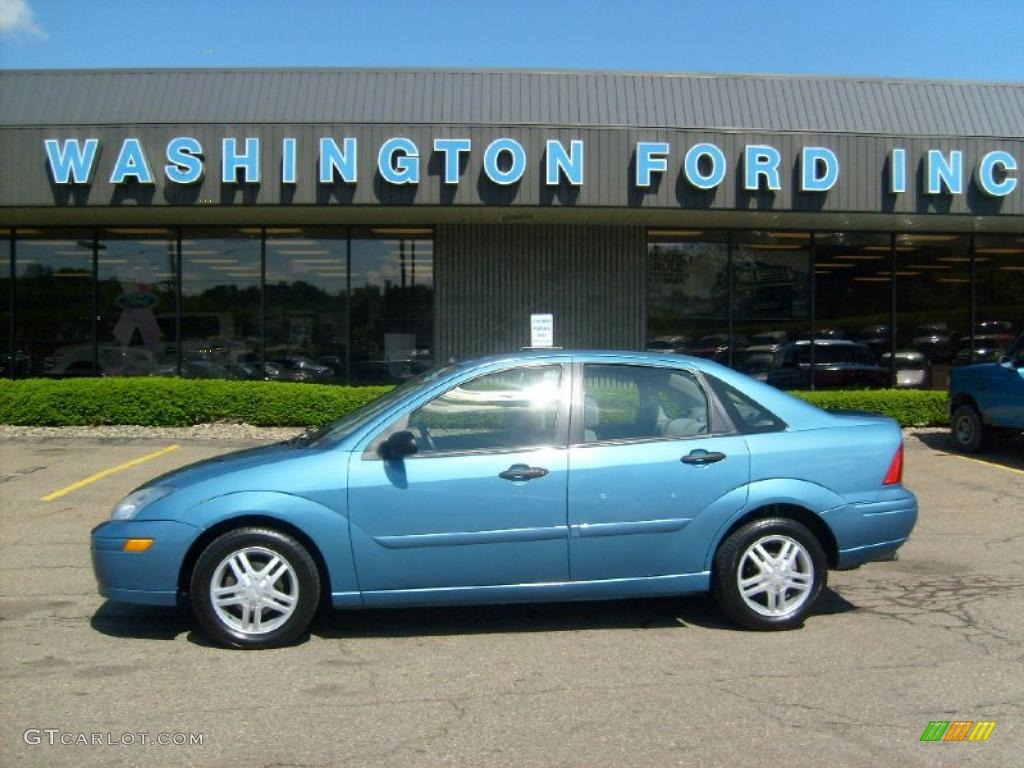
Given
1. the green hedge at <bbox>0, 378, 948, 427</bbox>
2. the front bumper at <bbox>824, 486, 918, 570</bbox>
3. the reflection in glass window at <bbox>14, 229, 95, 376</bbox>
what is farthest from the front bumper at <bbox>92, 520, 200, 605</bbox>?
the reflection in glass window at <bbox>14, 229, 95, 376</bbox>

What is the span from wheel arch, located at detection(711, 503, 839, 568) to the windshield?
6.21 ft

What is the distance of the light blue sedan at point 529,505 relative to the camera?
5.27 m

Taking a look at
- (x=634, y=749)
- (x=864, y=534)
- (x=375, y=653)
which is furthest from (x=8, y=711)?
(x=864, y=534)

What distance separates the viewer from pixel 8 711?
14.8 ft

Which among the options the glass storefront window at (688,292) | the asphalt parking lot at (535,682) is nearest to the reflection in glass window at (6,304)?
the glass storefront window at (688,292)

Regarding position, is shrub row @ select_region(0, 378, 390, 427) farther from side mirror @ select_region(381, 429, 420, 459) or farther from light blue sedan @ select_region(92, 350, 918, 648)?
side mirror @ select_region(381, 429, 420, 459)

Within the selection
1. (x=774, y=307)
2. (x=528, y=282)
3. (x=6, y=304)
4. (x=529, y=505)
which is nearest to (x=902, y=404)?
(x=774, y=307)

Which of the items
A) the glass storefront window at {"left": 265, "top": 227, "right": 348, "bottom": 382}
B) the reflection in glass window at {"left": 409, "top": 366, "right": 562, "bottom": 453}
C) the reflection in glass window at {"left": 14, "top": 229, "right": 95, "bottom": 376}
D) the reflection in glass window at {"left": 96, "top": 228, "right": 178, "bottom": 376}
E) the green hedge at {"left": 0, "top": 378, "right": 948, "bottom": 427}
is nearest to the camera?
the reflection in glass window at {"left": 409, "top": 366, "right": 562, "bottom": 453}

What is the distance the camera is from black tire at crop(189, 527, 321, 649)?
5246 mm

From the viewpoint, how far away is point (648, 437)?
5668 millimetres

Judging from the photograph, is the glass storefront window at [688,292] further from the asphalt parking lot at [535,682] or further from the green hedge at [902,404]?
the asphalt parking lot at [535,682]

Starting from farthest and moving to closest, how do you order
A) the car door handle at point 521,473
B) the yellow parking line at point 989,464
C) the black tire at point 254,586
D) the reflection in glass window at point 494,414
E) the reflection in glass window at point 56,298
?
the reflection in glass window at point 56,298, the yellow parking line at point 989,464, the reflection in glass window at point 494,414, the car door handle at point 521,473, the black tire at point 254,586

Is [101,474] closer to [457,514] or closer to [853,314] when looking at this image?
[457,514]

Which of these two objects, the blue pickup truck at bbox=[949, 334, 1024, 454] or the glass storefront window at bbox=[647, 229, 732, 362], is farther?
the glass storefront window at bbox=[647, 229, 732, 362]
